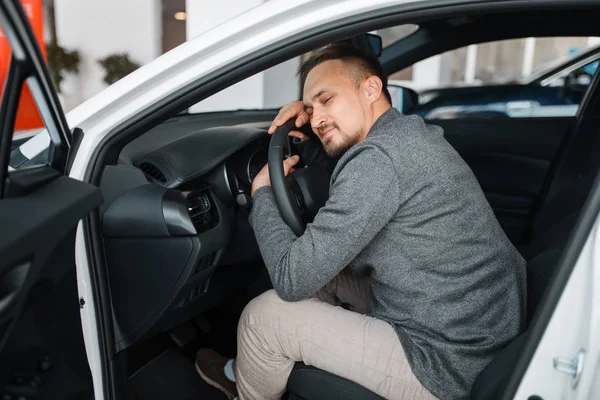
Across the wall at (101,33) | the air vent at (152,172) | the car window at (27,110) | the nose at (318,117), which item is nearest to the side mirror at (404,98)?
the nose at (318,117)

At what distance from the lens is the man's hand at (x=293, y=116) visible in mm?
1514

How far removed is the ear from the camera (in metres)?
1.44

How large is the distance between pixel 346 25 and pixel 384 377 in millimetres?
786

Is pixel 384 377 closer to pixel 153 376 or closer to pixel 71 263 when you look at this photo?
pixel 71 263

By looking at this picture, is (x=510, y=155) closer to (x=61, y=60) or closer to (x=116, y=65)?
(x=116, y=65)

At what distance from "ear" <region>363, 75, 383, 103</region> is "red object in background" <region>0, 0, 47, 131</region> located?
79 cm

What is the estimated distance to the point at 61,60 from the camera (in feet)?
29.3

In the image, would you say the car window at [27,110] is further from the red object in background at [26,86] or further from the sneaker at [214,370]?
the sneaker at [214,370]

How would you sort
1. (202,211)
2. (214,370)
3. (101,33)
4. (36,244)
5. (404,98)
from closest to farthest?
(36,244) → (202,211) → (214,370) → (404,98) → (101,33)

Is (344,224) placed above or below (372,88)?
below

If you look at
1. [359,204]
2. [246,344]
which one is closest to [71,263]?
[246,344]

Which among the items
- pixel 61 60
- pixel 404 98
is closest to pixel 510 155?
pixel 404 98

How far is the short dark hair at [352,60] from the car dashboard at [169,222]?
32 centimetres

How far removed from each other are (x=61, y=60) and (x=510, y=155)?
8.33 meters
